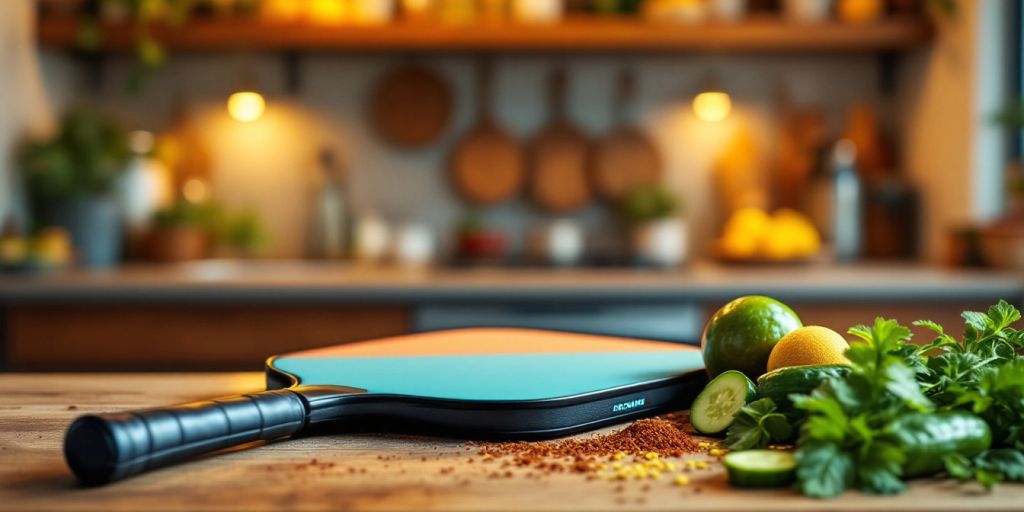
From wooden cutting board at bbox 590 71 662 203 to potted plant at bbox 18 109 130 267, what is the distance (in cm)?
160

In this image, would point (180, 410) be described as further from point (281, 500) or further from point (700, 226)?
point (700, 226)

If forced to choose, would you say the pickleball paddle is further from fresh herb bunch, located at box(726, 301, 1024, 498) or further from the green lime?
fresh herb bunch, located at box(726, 301, 1024, 498)

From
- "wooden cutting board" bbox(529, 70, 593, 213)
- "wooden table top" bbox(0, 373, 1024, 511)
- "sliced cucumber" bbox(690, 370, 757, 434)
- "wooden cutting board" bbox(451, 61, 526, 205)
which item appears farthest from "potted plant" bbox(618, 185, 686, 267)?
"wooden table top" bbox(0, 373, 1024, 511)

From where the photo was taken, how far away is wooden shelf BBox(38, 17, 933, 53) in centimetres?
327

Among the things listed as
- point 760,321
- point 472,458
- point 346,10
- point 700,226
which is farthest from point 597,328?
point 472,458

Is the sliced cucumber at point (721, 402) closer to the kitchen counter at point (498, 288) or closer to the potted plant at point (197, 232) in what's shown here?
the kitchen counter at point (498, 288)

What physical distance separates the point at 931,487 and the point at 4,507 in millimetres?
765

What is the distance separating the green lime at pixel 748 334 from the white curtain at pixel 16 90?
8.75 ft

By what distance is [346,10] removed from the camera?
3.39m

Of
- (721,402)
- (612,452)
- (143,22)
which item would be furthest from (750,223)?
(612,452)

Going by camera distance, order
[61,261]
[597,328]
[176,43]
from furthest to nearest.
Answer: [176,43] < [61,261] < [597,328]

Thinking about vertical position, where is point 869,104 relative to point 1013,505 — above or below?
above

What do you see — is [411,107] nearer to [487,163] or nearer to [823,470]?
[487,163]

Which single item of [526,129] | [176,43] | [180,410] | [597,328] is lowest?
[597,328]
